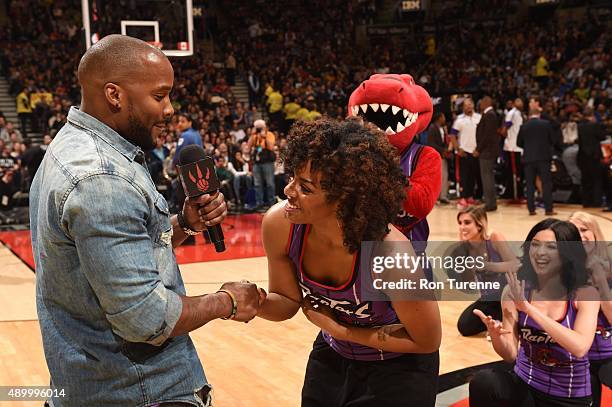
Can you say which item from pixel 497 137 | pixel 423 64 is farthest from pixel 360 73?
pixel 497 137

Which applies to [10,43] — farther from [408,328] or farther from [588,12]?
[408,328]

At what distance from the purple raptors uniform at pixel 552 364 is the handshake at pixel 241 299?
1.57 metres

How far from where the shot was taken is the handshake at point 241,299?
72.1 inches

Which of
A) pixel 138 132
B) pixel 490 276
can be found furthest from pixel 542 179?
pixel 138 132

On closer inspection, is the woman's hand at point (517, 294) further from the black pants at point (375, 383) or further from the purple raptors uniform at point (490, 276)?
the purple raptors uniform at point (490, 276)

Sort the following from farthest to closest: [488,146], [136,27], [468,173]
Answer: [468,173] < [488,146] < [136,27]

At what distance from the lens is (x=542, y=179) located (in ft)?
31.9

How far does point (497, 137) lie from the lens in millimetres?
10266

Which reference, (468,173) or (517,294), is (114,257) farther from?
(468,173)

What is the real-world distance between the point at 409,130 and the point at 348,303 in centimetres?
122

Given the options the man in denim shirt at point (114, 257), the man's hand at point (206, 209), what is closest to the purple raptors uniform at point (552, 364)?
the man's hand at point (206, 209)

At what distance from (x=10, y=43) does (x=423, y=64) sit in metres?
11.5

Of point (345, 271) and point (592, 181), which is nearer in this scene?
point (345, 271)

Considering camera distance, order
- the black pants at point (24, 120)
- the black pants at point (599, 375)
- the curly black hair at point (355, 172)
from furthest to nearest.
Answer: the black pants at point (24, 120) → the black pants at point (599, 375) → the curly black hair at point (355, 172)
